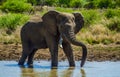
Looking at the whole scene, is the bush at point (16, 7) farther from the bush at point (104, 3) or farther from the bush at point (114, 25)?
the bush at point (104, 3)

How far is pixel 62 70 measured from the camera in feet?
60.7

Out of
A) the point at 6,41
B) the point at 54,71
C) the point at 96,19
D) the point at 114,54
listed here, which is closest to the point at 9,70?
the point at 54,71

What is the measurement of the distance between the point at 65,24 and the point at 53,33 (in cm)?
88

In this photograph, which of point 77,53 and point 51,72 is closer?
point 51,72

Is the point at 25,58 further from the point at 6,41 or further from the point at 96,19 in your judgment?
the point at 96,19

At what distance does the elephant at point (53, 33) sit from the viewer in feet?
62.4

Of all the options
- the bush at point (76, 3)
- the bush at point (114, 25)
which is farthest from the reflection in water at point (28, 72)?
the bush at point (76, 3)

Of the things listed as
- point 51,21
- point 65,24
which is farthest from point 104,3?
point 65,24

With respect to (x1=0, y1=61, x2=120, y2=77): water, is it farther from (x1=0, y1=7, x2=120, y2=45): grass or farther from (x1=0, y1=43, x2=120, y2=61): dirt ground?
(x1=0, y1=7, x2=120, y2=45): grass

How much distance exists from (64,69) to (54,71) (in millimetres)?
760

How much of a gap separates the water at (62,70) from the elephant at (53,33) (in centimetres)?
49

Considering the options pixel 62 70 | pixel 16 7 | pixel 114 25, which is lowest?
pixel 16 7

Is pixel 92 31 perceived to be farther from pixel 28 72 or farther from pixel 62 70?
pixel 28 72

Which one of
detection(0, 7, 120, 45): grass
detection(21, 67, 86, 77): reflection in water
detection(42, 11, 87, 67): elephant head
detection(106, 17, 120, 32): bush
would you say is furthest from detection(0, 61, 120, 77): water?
detection(106, 17, 120, 32): bush
